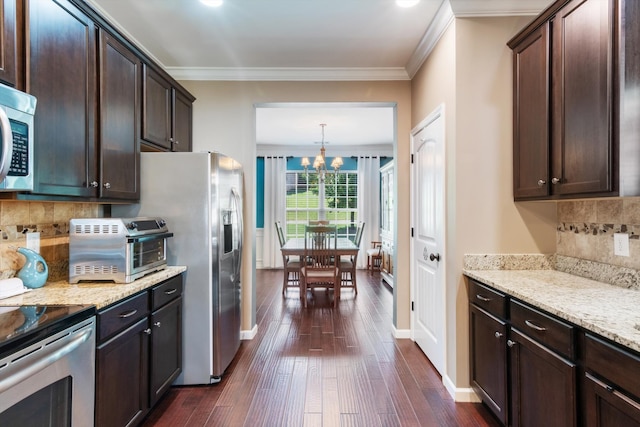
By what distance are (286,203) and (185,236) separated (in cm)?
500

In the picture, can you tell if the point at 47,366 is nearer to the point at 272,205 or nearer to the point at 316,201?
the point at 272,205

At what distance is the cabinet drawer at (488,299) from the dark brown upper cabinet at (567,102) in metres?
0.65

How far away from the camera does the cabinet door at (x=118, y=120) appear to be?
6.35 ft

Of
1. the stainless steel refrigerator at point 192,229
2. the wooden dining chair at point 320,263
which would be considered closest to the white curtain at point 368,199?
the wooden dining chair at point 320,263

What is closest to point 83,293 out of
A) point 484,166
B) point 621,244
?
point 484,166

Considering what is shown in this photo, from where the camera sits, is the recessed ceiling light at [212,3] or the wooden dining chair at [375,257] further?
the wooden dining chair at [375,257]

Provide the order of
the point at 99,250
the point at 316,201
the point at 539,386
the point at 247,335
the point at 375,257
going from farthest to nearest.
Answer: the point at 316,201, the point at 375,257, the point at 247,335, the point at 99,250, the point at 539,386

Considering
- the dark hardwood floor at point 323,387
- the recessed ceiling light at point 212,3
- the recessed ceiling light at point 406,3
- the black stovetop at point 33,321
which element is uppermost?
the recessed ceiling light at point 212,3

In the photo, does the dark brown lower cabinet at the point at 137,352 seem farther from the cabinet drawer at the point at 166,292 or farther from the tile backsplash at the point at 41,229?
the tile backsplash at the point at 41,229

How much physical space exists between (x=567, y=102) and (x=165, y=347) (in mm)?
2773

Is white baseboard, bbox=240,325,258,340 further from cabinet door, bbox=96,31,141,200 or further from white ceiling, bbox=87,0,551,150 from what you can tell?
white ceiling, bbox=87,0,551,150

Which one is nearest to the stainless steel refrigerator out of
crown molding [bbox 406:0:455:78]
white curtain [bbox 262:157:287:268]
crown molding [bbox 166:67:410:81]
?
crown molding [bbox 166:67:410:81]

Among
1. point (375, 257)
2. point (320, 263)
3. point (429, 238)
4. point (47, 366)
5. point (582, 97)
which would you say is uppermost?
point (582, 97)

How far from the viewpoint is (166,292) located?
82.4 inches
